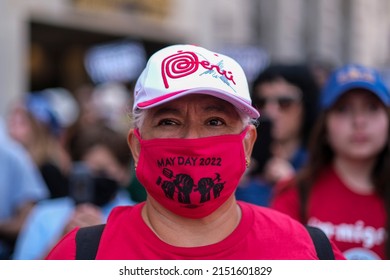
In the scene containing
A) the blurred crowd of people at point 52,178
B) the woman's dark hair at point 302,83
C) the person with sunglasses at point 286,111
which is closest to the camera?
the blurred crowd of people at point 52,178

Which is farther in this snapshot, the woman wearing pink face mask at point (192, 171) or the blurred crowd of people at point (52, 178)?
the blurred crowd of people at point (52, 178)

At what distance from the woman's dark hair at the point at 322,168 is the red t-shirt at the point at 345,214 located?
0.03 meters

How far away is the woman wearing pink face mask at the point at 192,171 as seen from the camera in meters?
2.36

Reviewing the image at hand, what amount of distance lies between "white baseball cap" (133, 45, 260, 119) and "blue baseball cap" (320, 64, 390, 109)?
1391 millimetres

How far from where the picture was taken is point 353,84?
3.73 m

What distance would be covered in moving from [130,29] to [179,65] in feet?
54.6

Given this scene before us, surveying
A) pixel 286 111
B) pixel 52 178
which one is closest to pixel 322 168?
pixel 286 111

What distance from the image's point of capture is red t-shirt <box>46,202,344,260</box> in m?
2.35

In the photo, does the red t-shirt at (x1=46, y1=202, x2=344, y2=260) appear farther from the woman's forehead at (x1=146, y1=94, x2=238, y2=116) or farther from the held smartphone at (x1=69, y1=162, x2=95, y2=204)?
the held smartphone at (x1=69, y1=162, x2=95, y2=204)

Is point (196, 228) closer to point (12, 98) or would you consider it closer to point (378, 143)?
point (378, 143)

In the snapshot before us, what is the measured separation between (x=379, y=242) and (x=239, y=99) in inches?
54.5

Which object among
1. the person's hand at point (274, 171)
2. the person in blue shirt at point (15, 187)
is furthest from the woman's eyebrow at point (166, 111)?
the person in blue shirt at point (15, 187)

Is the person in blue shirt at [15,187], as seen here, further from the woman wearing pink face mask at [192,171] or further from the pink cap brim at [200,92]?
the pink cap brim at [200,92]

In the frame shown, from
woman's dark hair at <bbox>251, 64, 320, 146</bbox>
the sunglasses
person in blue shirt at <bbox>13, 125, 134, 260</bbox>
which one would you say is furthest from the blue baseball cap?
woman's dark hair at <bbox>251, 64, 320, 146</bbox>
